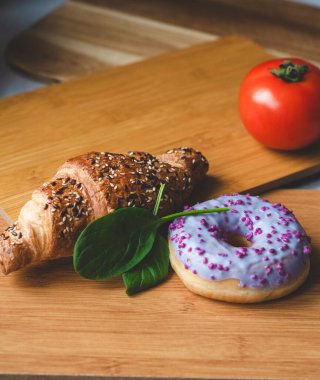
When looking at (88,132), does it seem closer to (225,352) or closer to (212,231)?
(212,231)

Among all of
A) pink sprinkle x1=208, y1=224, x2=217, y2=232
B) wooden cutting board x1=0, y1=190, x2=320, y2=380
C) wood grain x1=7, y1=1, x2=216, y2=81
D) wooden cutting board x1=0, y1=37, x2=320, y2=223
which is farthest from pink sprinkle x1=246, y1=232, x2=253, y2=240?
wood grain x1=7, y1=1, x2=216, y2=81

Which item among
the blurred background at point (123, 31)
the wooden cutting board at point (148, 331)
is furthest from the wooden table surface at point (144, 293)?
the blurred background at point (123, 31)

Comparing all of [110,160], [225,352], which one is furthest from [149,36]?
[225,352]

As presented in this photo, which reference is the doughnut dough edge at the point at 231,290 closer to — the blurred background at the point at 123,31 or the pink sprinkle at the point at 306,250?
the pink sprinkle at the point at 306,250

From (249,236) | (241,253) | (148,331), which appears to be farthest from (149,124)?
(148,331)

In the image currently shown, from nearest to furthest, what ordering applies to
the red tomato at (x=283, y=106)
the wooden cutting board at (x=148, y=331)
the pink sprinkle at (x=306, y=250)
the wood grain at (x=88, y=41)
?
the wooden cutting board at (x=148, y=331), the pink sprinkle at (x=306, y=250), the red tomato at (x=283, y=106), the wood grain at (x=88, y=41)

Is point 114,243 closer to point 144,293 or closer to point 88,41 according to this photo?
point 144,293

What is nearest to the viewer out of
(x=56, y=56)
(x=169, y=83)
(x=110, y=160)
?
(x=110, y=160)
